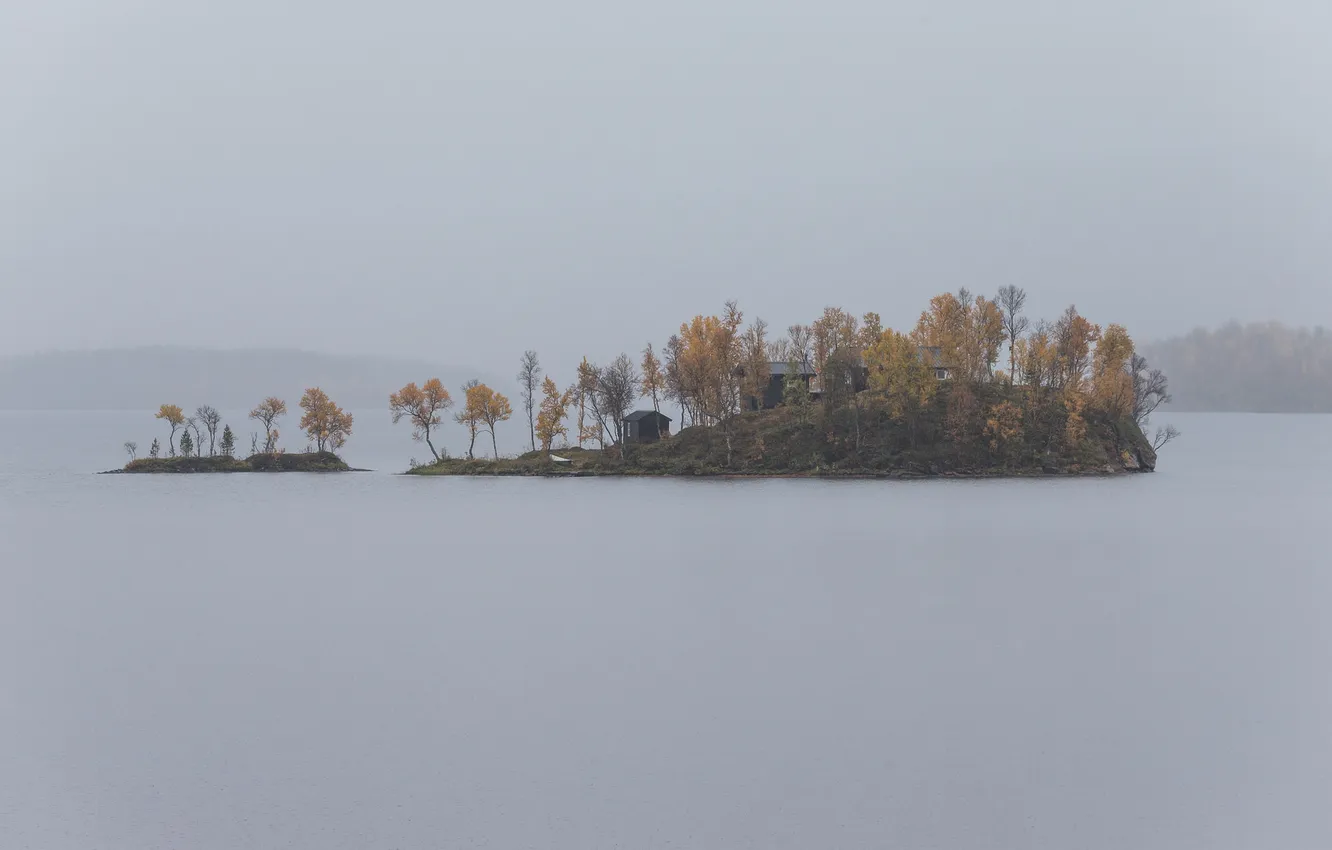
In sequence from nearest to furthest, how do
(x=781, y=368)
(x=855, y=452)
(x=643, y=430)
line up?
(x=855, y=452) → (x=643, y=430) → (x=781, y=368)

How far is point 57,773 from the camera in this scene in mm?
18109

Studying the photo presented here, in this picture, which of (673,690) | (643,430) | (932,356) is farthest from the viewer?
(643,430)

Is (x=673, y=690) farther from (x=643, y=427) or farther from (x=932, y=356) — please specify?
(x=932, y=356)

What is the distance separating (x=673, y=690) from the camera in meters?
22.9

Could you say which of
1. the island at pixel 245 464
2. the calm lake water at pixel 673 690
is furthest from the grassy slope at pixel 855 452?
the calm lake water at pixel 673 690

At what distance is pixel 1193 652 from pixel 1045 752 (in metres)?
11.1

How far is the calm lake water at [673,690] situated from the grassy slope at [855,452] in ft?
95.5

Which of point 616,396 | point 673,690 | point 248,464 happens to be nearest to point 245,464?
point 248,464

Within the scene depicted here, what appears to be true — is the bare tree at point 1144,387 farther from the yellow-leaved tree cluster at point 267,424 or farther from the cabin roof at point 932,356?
the yellow-leaved tree cluster at point 267,424

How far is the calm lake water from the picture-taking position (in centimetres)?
1585

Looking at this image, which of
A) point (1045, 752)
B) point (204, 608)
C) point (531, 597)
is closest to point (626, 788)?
point (1045, 752)

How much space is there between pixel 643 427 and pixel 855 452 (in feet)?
68.5

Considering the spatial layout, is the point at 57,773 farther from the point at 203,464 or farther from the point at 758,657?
the point at 203,464

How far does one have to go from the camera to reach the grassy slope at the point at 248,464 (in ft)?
313
